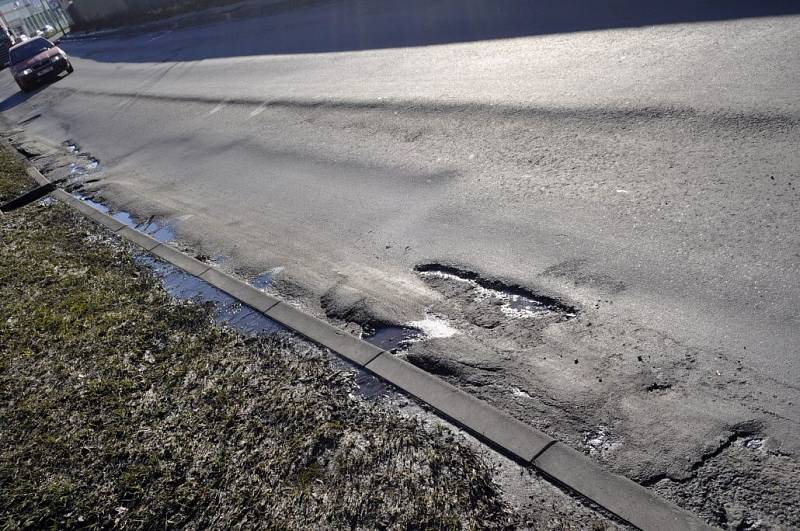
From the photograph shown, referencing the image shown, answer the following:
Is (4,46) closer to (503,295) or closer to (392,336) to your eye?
(392,336)

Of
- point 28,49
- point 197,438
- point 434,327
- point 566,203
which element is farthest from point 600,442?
point 28,49

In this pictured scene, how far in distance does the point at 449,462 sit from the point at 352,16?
16.1 meters

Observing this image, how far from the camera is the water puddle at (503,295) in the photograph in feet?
15.1

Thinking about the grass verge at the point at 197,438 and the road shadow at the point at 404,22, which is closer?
the grass verge at the point at 197,438

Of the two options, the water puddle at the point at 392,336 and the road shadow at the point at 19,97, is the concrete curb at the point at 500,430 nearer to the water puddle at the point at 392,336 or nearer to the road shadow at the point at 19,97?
the water puddle at the point at 392,336

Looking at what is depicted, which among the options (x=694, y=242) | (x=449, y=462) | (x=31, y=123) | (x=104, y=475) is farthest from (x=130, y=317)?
(x=31, y=123)

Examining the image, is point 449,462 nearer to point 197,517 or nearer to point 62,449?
point 197,517

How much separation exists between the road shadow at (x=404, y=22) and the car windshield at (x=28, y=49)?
8.50ft

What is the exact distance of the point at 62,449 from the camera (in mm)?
4199

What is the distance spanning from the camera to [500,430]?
3.59 m

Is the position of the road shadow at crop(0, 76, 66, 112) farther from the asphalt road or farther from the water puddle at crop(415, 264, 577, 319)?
the water puddle at crop(415, 264, 577, 319)

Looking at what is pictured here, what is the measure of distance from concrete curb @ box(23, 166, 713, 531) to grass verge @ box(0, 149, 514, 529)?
187 millimetres

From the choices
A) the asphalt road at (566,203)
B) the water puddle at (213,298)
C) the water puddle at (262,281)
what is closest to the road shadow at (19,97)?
the asphalt road at (566,203)

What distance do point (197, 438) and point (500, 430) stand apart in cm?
193
